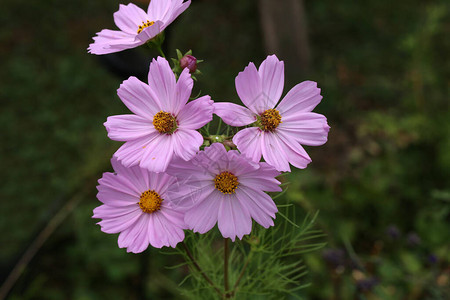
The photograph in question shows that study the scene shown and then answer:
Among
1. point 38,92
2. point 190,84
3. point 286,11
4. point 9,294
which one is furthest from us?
point 38,92

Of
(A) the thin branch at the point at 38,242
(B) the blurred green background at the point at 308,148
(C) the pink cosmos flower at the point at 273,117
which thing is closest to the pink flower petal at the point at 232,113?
(C) the pink cosmos flower at the point at 273,117

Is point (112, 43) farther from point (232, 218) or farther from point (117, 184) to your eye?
point (232, 218)

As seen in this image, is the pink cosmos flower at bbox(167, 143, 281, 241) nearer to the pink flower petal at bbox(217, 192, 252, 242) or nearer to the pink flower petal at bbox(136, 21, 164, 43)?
the pink flower petal at bbox(217, 192, 252, 242)

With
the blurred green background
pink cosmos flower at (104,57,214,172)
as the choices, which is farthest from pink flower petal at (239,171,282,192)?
the blurred green background

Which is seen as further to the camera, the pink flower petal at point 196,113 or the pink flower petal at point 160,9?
the pink flower petal at point 160,9

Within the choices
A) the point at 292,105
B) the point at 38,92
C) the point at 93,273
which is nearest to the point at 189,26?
the point at 38,92

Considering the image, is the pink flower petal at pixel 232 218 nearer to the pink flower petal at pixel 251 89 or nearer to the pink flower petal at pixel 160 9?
the pink flower petal at pixel 251 89

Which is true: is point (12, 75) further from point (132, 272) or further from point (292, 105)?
point (292, 105)
